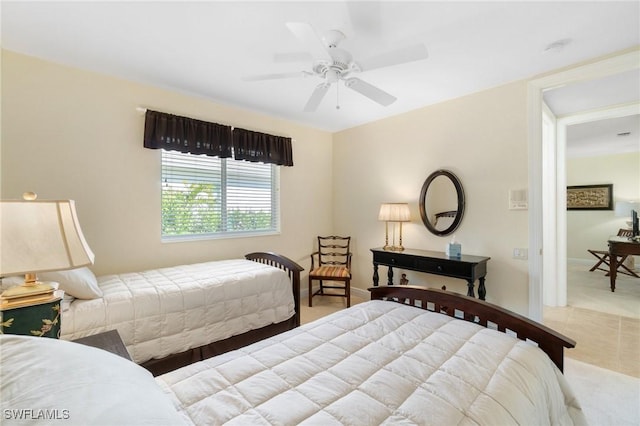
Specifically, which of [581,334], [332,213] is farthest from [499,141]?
[332,213]

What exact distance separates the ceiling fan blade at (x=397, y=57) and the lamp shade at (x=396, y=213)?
6.37 ft

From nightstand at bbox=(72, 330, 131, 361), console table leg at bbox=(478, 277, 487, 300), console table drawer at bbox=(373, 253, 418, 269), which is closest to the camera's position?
nightstand at bbox=(72, 330, 131, 361)

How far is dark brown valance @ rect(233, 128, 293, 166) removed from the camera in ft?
11.7

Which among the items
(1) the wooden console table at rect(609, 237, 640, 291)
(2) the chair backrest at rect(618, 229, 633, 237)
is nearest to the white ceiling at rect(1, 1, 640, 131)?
(1) the wooden console table at rect(609, 237, 640, 291)

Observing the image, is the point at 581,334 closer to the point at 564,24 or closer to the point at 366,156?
the point at 564,24

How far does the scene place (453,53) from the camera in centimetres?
231

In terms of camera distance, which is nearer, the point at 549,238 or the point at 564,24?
the point at 564,24

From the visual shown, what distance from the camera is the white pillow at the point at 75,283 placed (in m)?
1.79

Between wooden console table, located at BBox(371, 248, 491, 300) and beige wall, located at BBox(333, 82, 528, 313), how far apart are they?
0.67ft

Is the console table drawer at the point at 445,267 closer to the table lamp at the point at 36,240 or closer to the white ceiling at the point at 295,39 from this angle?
the white ceiling at the point at 295,39

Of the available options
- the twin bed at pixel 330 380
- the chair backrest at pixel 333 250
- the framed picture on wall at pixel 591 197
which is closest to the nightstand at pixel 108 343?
the twin bed at pixel 330 380

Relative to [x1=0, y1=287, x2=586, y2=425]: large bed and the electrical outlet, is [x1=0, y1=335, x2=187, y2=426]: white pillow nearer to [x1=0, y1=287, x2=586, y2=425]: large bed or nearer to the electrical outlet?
[x1=0, y1=287, x2=586, y2=425]: large bed

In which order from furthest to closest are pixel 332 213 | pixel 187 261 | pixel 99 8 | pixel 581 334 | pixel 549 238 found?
pixel 332 213
pixel 549 238
pixel 187 261
pixel 581 334
pixel 99 8

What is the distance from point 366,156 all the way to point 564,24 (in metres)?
2.54
